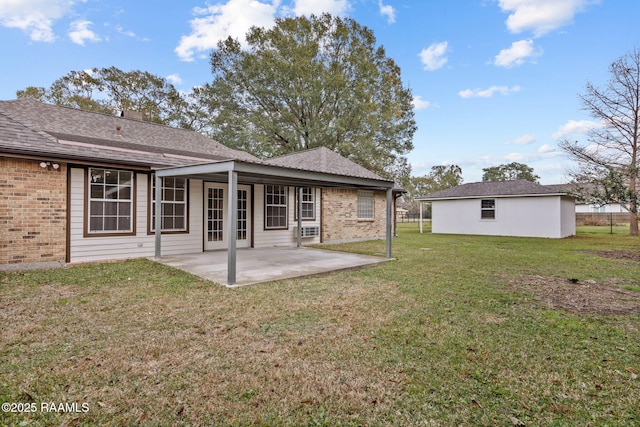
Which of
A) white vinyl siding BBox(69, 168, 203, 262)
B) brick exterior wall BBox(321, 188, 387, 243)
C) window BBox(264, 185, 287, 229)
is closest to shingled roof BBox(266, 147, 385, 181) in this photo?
brick exterior wall BBox(321, 188, 387, 243)

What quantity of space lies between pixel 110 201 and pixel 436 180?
48672mm

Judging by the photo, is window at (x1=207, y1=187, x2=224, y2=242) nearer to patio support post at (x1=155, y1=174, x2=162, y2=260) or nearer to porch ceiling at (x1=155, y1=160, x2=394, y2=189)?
porch ceiling at (x1=155, y1=160, x2=394, y2=189)

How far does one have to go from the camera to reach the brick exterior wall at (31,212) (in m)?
6.70

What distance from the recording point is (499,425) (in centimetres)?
213

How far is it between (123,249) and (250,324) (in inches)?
244

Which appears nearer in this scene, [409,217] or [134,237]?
[134,237]

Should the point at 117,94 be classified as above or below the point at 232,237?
above

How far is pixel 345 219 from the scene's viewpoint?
1447cm

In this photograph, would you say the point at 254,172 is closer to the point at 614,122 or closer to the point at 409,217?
the point at 614,122

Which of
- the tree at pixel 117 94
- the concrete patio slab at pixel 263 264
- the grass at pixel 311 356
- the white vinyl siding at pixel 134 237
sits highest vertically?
the tree at pixel 117 94

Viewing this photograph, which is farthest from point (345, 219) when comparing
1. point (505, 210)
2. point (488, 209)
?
point (505, 210)

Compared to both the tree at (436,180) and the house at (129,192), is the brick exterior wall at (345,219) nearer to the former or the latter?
the house at (129,192)

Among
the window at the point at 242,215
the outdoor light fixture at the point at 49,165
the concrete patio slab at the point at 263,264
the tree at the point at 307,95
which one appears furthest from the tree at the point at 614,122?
the outdoor light fixture at the point at 49,165

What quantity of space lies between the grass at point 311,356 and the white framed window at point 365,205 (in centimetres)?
958
